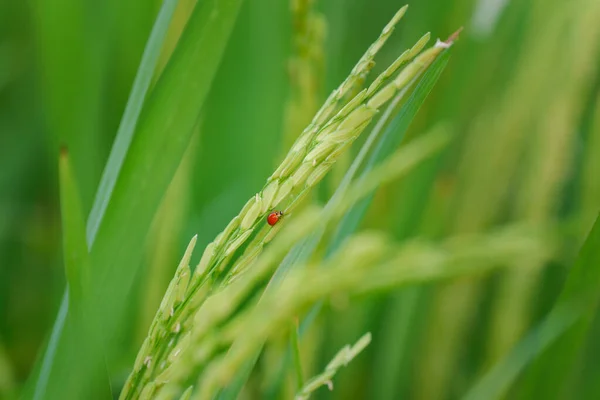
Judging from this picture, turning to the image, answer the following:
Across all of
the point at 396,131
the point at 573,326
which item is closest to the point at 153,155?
the point at 396,131

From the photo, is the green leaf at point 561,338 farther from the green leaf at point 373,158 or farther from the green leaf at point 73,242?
the green leaf at point 73,242

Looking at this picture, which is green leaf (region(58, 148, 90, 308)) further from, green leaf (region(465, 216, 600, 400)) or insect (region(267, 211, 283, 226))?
green leaf (region(465, 216, 600, 400))

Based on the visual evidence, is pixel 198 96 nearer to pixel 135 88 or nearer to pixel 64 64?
pixel 135 88

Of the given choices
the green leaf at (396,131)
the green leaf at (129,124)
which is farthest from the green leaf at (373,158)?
the green leaf at (129,124)

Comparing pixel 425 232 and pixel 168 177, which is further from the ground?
pixel 168 177

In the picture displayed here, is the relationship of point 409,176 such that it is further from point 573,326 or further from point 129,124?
point 129,124

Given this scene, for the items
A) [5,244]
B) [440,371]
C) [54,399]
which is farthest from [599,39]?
[5,244]
